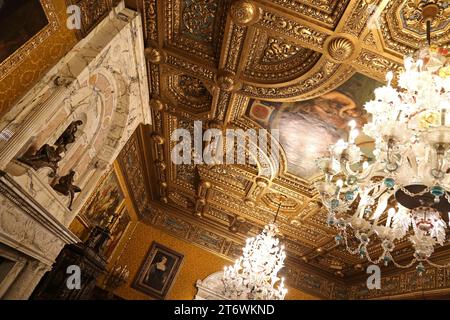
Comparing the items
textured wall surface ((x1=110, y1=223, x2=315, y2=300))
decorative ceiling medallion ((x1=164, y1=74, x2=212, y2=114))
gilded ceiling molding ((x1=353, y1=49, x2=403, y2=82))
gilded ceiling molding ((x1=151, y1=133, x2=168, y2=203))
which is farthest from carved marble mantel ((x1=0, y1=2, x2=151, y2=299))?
textured wall surface ((x1=110, y1=223, x2=315, y2=300))

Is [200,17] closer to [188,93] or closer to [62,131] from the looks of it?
[188,93]

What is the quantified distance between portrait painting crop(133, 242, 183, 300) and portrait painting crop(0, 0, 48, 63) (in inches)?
389

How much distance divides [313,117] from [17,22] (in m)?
4.95

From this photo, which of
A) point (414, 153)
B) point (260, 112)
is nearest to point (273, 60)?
point (260, 112)

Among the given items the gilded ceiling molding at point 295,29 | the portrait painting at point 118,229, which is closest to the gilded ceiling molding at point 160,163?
the portrait painting at point 118,229

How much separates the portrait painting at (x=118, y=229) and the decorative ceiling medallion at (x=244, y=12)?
7449 millimetres

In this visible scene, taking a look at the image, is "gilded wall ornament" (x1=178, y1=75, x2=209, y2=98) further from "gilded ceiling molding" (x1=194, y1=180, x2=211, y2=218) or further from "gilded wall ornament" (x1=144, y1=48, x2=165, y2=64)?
"gilded ceiling molding" (x1=194, y1=180, x2=211, y2=218)

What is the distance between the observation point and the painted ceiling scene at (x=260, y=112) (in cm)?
326

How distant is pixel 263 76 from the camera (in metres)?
5.49

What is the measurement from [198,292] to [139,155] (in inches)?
236

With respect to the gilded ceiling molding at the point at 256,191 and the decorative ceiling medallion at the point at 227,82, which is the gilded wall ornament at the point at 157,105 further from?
the gilded ceiling molding at the point at 256,191

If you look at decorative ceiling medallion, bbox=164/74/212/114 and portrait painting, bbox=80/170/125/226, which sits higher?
decorative ceiling medallion, bbox=164/74/212/114

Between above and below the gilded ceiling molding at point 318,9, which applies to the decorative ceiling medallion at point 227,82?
below

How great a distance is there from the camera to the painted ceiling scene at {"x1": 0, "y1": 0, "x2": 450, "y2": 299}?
3.26m
